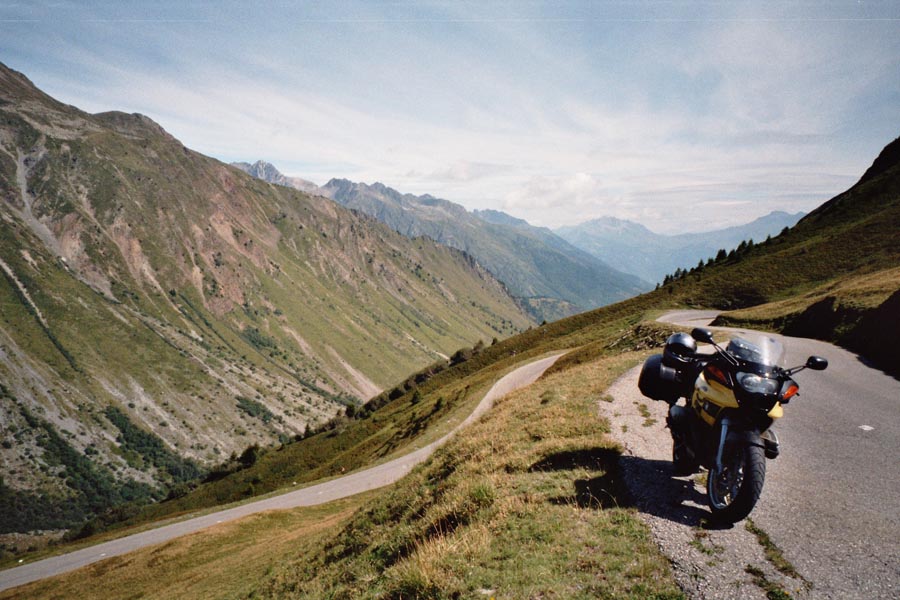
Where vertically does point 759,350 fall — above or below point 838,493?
above

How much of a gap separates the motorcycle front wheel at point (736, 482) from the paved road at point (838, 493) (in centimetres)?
60

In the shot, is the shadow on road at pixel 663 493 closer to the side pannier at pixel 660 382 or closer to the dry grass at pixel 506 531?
the dry grass at pixel 506 531

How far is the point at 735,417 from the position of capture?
25.5 feet

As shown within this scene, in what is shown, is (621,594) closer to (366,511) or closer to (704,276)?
(366,511)

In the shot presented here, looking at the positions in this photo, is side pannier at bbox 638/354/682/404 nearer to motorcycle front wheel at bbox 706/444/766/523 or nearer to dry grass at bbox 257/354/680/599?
dry grass at bbox 257/354/680/599

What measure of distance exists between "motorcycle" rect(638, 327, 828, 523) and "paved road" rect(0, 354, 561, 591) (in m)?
35.7

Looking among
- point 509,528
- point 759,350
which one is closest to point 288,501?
point 509,528

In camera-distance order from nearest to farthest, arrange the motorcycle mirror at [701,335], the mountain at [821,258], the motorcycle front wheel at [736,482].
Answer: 1. the motorcycle front wheel at [736,482]
2. the motorcycle mirror at [701,335]
3. the mountain at [821,258]

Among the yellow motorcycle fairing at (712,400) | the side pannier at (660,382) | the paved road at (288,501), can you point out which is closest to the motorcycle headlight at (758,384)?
the yellow motorcycle fairing at (712,400)

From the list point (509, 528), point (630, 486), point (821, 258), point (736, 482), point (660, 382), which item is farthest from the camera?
point (821, 258)

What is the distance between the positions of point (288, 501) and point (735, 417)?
64532 mm

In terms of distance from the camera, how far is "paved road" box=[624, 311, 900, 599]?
247 inches

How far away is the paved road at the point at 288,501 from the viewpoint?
2008 inches

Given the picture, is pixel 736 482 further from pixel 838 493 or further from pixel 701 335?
pixel 838 493
